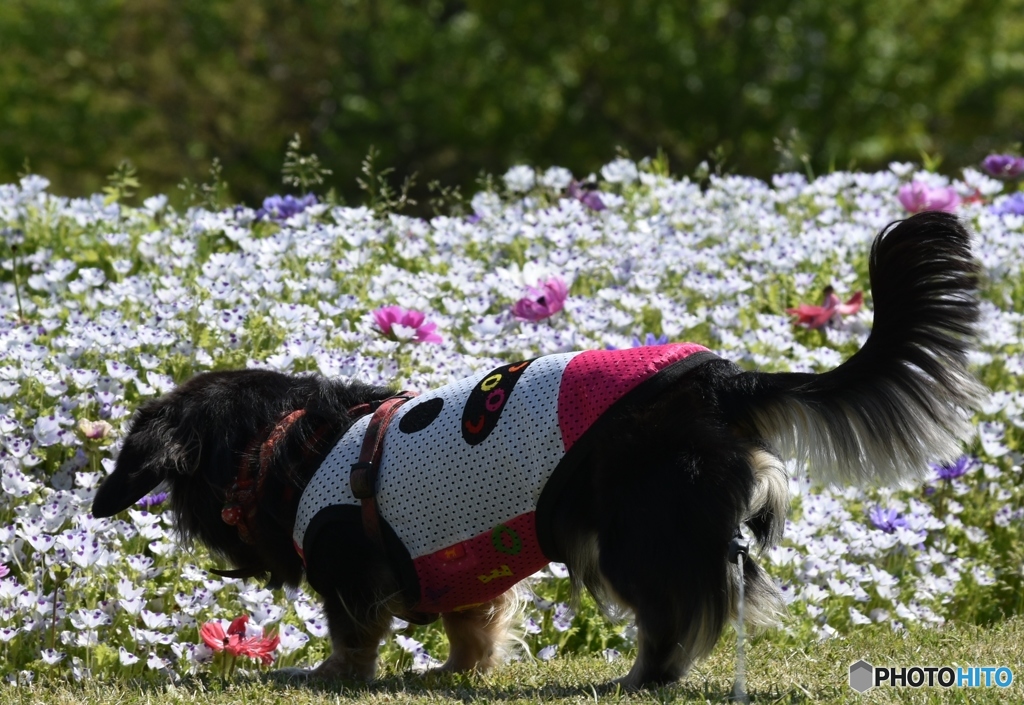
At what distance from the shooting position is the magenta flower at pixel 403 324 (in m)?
4.89

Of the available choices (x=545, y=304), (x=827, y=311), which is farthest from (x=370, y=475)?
(x=827, y=311)

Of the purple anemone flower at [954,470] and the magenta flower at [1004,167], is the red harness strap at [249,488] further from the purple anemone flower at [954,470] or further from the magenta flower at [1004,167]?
the magenta flower at [1004,167]

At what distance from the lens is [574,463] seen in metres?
3.36

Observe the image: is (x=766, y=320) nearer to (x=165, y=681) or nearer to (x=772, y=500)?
(x=772, y=500)

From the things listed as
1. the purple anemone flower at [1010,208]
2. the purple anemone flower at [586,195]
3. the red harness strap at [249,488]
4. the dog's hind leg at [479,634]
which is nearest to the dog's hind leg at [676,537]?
the dog's hind leg at [479,634]

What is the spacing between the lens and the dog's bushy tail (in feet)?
10.5

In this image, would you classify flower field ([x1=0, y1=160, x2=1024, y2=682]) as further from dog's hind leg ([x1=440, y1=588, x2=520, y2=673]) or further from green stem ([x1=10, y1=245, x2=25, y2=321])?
dog's hind leg ([x1=440, y1=588, x2=520, y2=673])

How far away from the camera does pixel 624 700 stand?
10.5 feet

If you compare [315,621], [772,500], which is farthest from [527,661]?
[772,500]

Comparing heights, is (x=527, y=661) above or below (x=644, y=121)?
below

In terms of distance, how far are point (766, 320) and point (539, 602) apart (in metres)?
1.81

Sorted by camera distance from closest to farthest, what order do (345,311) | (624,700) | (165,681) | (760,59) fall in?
(624,700) < (165,681) < (345,311) < (760,59)

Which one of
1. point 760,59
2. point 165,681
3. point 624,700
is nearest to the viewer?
point 624,700

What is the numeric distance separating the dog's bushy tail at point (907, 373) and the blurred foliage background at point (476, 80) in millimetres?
13964
